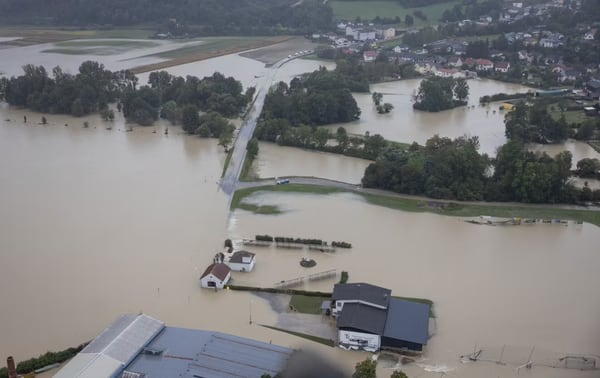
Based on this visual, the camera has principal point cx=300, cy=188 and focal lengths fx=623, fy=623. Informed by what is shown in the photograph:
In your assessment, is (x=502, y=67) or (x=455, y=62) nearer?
(x=502, y=67)

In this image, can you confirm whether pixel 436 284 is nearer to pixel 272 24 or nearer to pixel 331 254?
pixel 331 254

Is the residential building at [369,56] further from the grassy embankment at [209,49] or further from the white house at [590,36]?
the white house at [590,36]

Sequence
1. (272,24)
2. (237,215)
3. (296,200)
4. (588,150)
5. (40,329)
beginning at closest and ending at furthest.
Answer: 1. (40,329)
2. (237,215)
3. (296,200)
4. (588,150)
5. (272,24)

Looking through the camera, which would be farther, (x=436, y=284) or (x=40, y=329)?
(x=436, y=284)

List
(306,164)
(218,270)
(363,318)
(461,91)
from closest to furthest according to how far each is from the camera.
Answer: (363,318) < (218,270) < (306,164) < (461,91)

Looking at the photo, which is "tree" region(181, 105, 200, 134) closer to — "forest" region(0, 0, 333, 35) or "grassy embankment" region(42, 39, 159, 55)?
"grassy embankment" region(42, 39, 159, 55)

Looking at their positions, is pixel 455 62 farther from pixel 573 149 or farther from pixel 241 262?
pixel 241 262

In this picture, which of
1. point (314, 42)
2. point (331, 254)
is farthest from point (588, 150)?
point (314, 42)

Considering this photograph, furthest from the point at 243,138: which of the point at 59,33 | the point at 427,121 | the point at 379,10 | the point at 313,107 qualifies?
the point at 379,10
